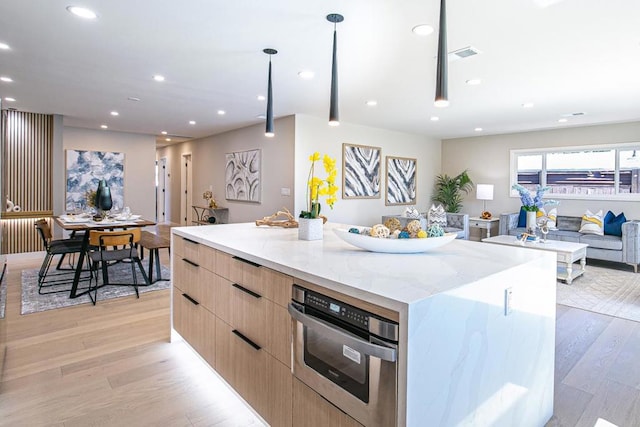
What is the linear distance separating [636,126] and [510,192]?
231 cm

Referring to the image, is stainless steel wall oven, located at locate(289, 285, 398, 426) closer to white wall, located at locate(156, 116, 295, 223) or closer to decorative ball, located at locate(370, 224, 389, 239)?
decorative ball, located at locate(370, 224, 389, 239)

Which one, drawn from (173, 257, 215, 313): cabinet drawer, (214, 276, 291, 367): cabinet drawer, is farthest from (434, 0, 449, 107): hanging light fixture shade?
(173, 257, 215, 313): cabinet drawer

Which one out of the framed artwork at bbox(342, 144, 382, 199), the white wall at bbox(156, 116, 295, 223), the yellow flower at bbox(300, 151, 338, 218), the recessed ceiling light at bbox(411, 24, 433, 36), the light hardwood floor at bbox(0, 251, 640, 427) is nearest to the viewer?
the light hardwood floor at bbox(0, 251, 640, 427)

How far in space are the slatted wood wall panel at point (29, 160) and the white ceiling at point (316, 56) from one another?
0.63m

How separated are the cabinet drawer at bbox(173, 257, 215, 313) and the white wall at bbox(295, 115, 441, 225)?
344 centimetres

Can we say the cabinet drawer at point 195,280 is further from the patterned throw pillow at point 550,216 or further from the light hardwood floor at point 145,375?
the patterned throw pillow at point 550,216

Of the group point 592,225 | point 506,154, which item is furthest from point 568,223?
point 506,154

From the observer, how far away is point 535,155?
759 centimetres

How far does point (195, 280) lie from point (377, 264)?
4.66ft

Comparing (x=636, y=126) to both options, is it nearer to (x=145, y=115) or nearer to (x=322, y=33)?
(x=322, y=33)

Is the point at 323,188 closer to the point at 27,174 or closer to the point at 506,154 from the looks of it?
the point at 27,174

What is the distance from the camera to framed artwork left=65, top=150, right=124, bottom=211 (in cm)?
739

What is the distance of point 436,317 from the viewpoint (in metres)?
1.13

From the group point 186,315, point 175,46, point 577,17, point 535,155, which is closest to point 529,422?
point 186,315
